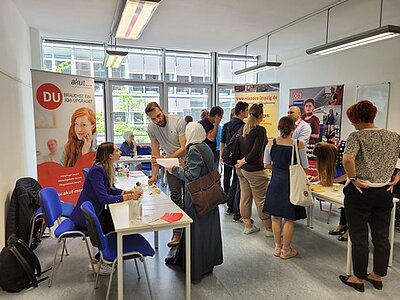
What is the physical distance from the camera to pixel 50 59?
6254 millimetres

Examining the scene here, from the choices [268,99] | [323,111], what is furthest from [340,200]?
[268,99]

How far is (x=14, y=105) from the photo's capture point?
360 cm

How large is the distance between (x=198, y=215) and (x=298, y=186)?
3.30 feet

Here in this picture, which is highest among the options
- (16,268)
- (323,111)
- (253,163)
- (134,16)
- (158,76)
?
(134,16)

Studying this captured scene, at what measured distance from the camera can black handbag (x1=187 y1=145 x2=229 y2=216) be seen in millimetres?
2482

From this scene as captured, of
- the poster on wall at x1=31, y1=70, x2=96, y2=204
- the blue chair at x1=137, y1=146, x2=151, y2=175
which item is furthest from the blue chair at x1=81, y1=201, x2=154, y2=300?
the blue chair at x1=137, y1=146, x2=151, y2=175

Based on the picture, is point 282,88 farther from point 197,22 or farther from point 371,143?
point 371,143

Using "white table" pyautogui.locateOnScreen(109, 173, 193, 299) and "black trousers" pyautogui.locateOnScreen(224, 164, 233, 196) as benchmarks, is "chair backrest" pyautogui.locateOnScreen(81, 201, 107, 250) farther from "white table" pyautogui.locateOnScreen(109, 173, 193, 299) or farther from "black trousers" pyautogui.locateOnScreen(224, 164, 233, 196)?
"black trousers" pyautogui.locateOnScreen(224, 164, 233, 196)

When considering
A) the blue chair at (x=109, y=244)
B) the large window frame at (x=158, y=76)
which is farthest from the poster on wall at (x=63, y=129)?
the blue chair at (x=109, y=244)

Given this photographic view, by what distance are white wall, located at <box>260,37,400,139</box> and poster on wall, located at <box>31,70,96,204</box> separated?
430cm

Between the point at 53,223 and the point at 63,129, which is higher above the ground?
the point at 63,129

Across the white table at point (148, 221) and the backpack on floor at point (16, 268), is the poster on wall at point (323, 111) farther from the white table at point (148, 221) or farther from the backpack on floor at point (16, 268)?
the backpack on floor at point (16, 268)

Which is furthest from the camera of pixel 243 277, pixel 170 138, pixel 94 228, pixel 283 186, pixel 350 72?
pixel 350 72

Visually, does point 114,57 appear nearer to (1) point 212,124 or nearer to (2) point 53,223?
(1) point 212,124
